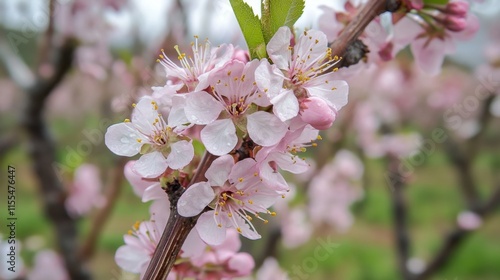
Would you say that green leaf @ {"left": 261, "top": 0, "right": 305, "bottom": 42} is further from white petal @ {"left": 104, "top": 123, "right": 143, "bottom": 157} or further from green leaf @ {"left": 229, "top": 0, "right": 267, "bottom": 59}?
white petal @ {"left": 104, "top": 123, "right": 143, "bottom": 157}

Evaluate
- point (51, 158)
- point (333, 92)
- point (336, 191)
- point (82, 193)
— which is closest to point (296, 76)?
point (333, 92)

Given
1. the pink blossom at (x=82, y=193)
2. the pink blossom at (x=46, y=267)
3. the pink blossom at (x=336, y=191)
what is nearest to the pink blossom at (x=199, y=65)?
the pink blossom at (x=46, y=267)

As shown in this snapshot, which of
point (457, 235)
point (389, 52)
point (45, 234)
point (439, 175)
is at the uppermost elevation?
point (389, 52)

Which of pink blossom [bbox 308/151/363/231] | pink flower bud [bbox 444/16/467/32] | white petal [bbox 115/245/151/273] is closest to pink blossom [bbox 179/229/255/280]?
white petal [bbox 115/245/151/273]

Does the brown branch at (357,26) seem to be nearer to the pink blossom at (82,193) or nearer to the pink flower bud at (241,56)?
the pink flower bud at (241,56)

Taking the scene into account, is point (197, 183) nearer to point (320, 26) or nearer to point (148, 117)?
point (148, 117)

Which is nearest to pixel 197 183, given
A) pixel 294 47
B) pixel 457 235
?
pixel 294 47

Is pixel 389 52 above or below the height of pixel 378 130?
above
